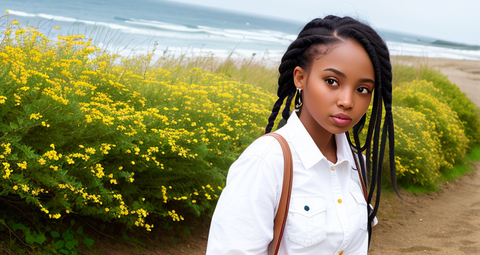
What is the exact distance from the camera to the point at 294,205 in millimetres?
1190

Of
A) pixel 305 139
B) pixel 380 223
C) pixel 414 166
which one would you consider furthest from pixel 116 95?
pixel 414 166

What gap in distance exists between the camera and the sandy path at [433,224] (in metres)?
4.65

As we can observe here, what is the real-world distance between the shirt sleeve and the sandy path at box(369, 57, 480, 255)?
380 centimetres

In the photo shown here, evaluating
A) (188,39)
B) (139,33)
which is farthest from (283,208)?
(188,39)

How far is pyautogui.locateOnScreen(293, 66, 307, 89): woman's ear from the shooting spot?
1402mm

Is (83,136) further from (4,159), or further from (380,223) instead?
(380,223)

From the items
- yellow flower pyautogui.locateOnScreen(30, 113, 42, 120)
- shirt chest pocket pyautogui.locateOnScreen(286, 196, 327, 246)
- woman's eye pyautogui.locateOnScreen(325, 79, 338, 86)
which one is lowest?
yellow flower pyautogui.locateOnScreen(30, 113, 42, 120)

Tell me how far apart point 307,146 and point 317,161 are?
0.18ft

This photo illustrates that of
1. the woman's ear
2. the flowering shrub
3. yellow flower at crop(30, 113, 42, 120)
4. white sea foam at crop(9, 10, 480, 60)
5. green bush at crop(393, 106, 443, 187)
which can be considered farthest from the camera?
white sea foam at crop(9, 10, 480, 60)

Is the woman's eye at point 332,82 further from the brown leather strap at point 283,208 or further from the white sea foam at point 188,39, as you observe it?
the white sea foam at point 188,39

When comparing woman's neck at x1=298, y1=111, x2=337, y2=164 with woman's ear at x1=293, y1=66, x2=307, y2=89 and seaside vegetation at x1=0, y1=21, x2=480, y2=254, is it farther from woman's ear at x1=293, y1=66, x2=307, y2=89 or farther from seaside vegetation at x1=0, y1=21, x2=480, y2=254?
seaside vegetation at x1=0, y1=21, x2=480, y2=254

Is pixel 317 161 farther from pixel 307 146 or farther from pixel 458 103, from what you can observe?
pixel 458 103

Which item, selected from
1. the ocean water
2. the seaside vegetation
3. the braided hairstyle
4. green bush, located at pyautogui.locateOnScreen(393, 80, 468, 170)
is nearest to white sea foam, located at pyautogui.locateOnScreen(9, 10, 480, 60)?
the ocean water

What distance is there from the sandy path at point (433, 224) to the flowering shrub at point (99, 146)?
85.0 inches
